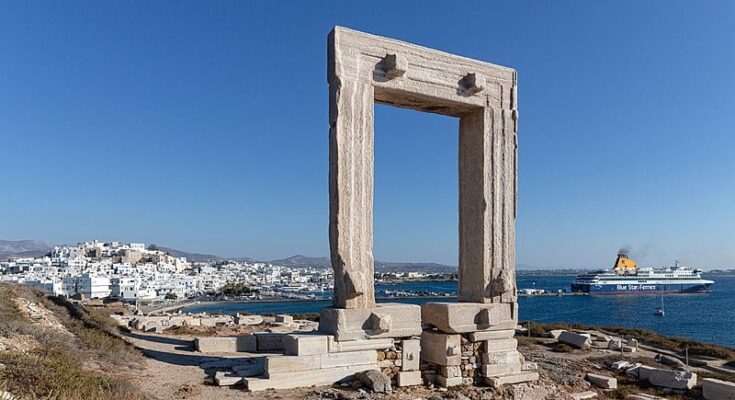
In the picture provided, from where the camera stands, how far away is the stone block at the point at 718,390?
1058cm

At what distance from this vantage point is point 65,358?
841cm

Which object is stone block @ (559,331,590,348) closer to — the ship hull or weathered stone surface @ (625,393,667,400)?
weathered stone surface @ (625,393,667,400)

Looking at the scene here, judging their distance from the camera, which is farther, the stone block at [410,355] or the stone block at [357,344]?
the stone block at [410,355]

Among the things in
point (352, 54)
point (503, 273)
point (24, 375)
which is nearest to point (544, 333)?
point (503, 273)

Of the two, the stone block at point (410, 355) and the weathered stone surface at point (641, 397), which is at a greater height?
the stone block at point (410, 355)

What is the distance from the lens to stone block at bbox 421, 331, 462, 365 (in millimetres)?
9406

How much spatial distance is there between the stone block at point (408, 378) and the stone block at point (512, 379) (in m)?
1.34

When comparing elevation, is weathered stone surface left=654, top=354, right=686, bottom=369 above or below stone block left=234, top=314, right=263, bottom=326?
below

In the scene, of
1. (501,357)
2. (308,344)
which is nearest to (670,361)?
(501,357)

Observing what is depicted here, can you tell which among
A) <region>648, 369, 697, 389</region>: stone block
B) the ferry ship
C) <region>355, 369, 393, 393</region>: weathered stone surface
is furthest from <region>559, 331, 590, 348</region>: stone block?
the ferry ship

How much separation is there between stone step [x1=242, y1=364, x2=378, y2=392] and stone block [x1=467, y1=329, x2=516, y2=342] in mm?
2229

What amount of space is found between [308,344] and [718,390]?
8619 mm

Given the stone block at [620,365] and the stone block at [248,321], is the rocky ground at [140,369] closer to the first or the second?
the stone block at [620,365]

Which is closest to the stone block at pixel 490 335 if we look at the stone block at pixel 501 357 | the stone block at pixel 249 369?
the stone block at pixel 501 357
